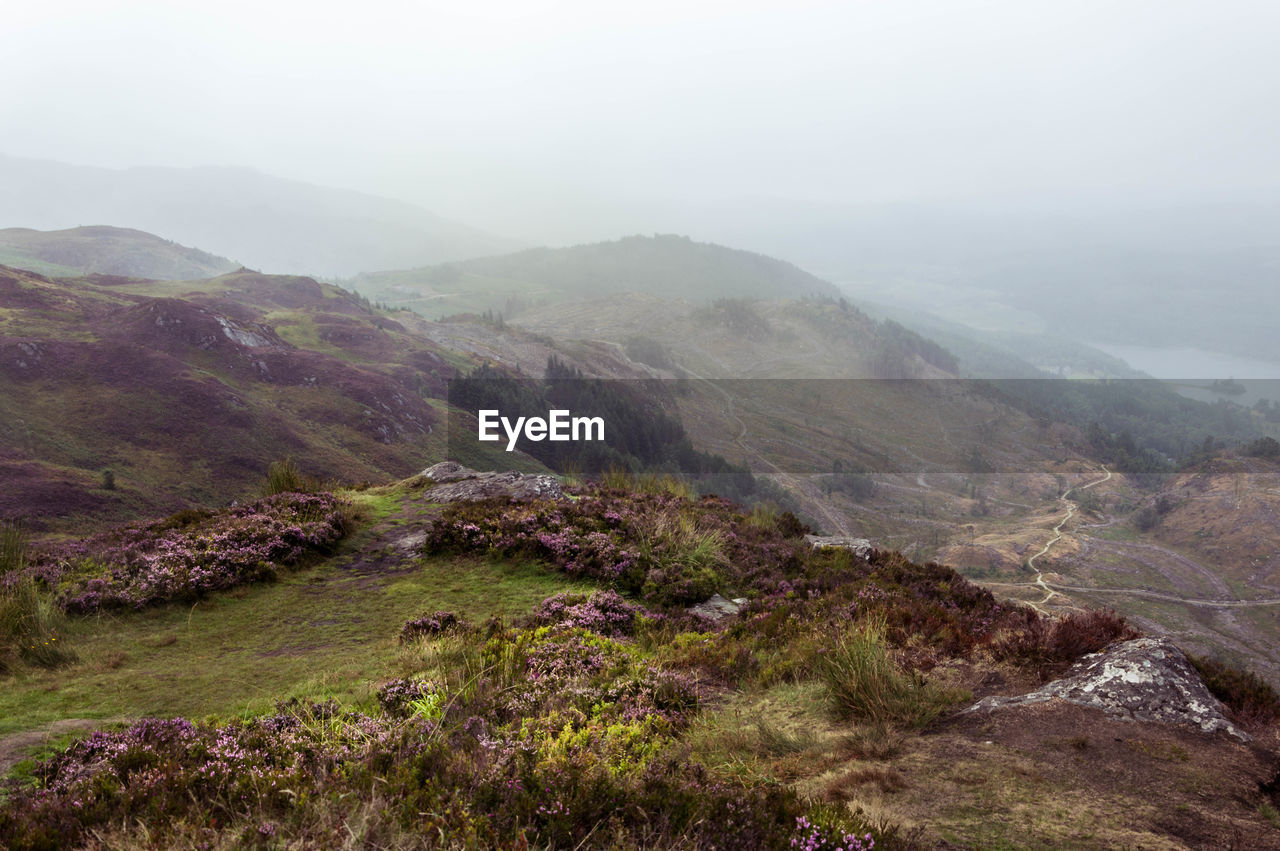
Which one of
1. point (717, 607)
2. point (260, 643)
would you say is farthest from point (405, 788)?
point (717, 607)

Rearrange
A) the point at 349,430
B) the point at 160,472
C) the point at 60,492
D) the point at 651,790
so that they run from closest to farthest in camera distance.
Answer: the point at 651,790
the point at 60,492
the point at 160,472
the point at 349,430

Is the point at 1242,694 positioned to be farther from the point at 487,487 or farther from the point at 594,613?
the point at 487,487

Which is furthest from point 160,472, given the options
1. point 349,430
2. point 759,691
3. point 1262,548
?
point 1262,548

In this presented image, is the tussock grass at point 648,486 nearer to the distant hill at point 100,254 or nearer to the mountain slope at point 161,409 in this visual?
the mountain slope at point 161,409

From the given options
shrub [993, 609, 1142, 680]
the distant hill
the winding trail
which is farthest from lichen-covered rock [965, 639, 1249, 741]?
the distant hill

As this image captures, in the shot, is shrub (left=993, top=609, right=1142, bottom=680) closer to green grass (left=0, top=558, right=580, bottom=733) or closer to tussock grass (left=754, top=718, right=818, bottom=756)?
tussock grass (left=754, top=718, right=818, bottom=756)

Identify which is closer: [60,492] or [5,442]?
[60,492]

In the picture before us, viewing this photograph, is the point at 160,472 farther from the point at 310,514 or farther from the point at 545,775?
the point at 545,775

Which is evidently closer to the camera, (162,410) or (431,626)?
(431,626)
